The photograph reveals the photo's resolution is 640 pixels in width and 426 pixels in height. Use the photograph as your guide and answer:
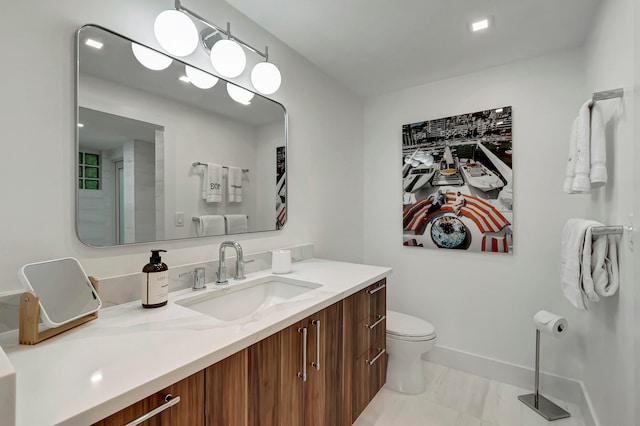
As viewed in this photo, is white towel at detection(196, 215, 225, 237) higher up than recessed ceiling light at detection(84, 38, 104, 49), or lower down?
lower down

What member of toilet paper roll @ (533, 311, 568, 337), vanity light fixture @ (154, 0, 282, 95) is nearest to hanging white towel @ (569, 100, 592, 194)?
toilet paper roll @ (533, 311, 568, 337)

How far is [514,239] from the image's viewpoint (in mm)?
2201

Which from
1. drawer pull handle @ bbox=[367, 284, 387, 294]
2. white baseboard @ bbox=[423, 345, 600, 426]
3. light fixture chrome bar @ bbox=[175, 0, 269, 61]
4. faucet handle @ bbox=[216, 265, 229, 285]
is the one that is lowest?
white baseboard @ bbox=[423, 345, 600, 426]

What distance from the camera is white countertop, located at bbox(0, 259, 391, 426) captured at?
0.57 metres

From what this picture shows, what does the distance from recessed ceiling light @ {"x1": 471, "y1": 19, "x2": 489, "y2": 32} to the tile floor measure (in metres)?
2.33

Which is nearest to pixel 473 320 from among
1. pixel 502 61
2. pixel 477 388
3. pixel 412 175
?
pixel 477 388

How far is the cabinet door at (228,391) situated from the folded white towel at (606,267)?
1.53m

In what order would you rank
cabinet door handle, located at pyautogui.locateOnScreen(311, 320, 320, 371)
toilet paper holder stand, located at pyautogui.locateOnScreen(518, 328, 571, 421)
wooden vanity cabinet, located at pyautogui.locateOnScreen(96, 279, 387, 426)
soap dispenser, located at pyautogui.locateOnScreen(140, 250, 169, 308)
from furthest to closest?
toilet paper holder stand, located at pyautogui.locateOnScreen(518, 328, 571, 421)
cabinet door handle, located at pyautogui.locateOnScreen(311, 320, 320, 371)
soap dispenser, located at pyautogui.locateOnScreen(140, 250, 169, 308)
wooden vanity cabinet, located at pyautogui.locateOnScreen(96, 279, 387, 426)

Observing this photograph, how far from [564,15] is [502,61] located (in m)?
0.51

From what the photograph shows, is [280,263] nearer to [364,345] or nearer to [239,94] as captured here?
[364,345]

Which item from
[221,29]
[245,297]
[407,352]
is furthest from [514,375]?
[221,29]

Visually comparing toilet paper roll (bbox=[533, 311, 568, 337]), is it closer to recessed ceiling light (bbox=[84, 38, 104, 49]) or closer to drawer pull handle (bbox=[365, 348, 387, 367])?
drawer pull handle (bbox=[365, 348, 387, 367])

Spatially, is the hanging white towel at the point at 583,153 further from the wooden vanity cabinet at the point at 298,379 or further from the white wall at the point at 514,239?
the wooden vanity cabinet at the point at 298,379

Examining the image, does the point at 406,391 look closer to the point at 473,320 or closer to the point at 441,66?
the point at 473,320
